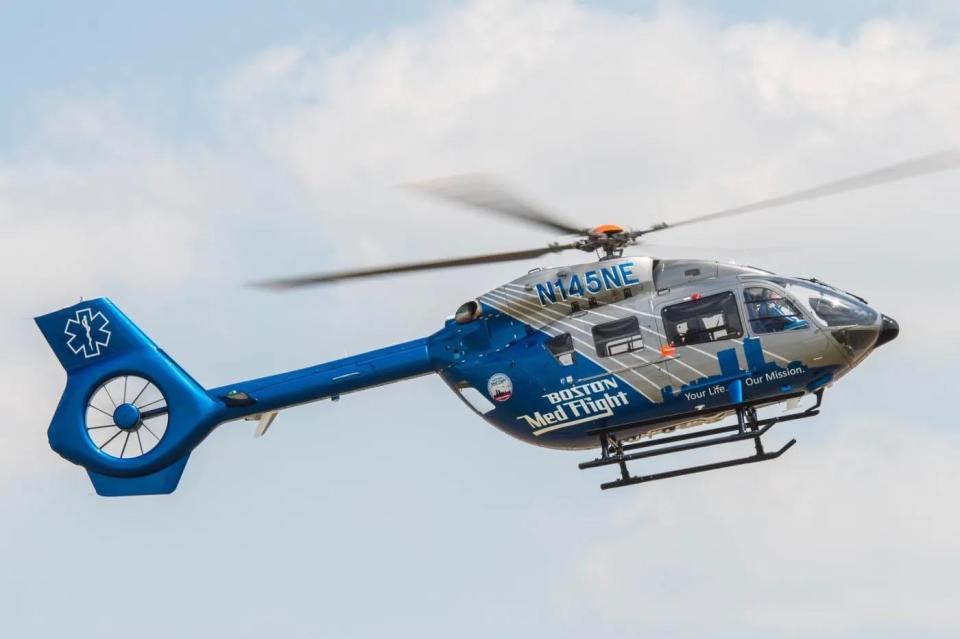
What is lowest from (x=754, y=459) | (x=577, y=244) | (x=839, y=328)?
(x=754, y=459)

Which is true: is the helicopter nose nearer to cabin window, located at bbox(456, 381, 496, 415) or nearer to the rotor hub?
cabin window, located at bbox(456, 381, 496, 415)

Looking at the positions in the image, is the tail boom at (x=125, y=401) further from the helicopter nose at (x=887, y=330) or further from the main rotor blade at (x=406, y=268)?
the helicopter nose at (x=887, y=330)

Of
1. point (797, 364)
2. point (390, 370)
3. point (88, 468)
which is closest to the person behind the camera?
point (797, 364)

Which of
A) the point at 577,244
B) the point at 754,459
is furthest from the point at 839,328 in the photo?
the point at 577,244

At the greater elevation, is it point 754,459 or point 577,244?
point 577,244

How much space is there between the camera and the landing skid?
2052cm

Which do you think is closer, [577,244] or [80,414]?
Result: [577,244]

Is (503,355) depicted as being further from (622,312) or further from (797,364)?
(797,364)

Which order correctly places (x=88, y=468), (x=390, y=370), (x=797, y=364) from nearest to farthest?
(x=797, y=364) < (x=390, y=370) < (x=88, y=468)

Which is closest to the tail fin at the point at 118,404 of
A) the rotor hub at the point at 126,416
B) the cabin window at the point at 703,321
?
the rotor hub at the point at 126,416

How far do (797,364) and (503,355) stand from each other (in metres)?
3.83

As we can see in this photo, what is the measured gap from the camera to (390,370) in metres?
22.2

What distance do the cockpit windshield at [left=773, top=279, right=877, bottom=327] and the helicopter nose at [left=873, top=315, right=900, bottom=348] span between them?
14cm

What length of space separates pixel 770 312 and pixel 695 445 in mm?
1968
